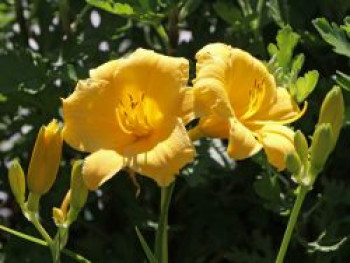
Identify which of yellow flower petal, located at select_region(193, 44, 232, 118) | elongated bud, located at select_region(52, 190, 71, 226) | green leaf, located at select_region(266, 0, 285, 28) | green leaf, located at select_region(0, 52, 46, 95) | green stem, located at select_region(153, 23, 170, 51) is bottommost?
green leaf, located at select_region(0, 52, 46, 95)

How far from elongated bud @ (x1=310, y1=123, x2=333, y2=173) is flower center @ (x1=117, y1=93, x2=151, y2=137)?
0.80ft

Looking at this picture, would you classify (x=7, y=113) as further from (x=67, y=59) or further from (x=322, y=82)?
(x=322, y=82)

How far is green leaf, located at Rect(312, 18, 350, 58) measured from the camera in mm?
1519

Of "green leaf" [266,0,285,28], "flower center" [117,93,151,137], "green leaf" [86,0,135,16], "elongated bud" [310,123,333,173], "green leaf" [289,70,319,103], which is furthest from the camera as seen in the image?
"green leaf" [266,0,285,28]

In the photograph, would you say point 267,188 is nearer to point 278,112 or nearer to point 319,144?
point 278,112

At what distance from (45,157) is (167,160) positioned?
0.63 feet

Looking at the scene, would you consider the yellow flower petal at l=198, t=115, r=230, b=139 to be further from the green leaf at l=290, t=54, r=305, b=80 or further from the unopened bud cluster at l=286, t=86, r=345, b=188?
the green leaf at l=290, t=54, r=305, b=80

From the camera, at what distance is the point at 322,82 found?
1770 mm

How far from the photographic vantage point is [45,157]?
135 centimetres

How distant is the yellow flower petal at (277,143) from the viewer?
1306mm

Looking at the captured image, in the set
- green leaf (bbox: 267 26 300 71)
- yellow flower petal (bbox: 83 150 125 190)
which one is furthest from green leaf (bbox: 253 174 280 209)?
yellow flower petal (bbox: 83 150 125 190)

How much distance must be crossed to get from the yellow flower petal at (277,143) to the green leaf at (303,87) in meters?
0.13

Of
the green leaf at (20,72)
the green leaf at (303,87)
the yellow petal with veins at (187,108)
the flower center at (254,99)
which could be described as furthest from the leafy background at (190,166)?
the yellow petal with veins at (187,108)

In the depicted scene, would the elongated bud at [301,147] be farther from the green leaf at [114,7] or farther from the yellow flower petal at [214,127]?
the green leaf at [114,7]
